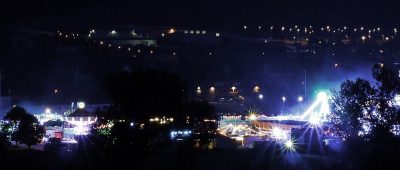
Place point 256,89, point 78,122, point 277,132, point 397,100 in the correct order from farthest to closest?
point 256,89, point 78,122, point 277,132, point 397,100

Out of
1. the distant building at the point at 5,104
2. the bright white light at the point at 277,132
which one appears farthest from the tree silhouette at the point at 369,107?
the distant building at the point at 5,104

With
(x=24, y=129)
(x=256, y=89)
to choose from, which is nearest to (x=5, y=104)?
(x=24, y=129)

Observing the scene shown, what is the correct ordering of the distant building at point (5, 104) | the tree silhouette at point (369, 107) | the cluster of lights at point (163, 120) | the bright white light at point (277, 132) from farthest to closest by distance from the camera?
the distant building at point (5, 104)
the bright white light at point (277, 132)
the cluster of lights at point (163, 120)
the tree silhouette at point (369, 107)

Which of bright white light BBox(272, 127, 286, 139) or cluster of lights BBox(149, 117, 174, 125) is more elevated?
cluster of lights BBox(149, 117, 174, 125)

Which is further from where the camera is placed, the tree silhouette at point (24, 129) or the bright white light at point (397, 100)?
the tree silhouette at point (24, 129)

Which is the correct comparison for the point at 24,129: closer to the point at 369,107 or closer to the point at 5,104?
the point at 5,104

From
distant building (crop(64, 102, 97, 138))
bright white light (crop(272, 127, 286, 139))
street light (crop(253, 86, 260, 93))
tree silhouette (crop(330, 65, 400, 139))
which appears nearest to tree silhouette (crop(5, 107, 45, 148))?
distant building (crop(64, 102, 97, 138))

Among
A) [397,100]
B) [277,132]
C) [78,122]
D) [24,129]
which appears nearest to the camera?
[397,100]

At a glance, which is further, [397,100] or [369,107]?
[397,100]

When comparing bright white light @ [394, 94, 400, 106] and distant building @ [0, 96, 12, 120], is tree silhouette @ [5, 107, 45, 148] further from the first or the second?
bright white light @ [394, 94, 400, 106]

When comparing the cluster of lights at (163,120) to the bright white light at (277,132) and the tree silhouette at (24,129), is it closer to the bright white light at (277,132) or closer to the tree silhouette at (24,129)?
the bright white light at (277,132)

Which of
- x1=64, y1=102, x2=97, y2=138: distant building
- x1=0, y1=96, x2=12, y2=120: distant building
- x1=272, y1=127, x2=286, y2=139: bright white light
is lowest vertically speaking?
x1=272, y1=127, x2=286, y2=139: bright white light

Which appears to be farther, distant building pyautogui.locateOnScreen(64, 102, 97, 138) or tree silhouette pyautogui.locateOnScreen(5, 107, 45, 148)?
distant building pyautogui.locateOnScreen(64, 102, 97, 138)

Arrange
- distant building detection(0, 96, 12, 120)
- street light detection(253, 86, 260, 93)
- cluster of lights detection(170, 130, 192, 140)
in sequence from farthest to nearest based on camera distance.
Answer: street light detection(253, 86, 260, 93) → distant building detection(0, 96, 12, 120) → cluster of lights detection(170, 130, 192, 140)
